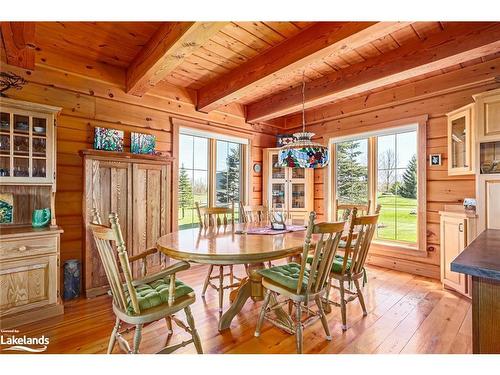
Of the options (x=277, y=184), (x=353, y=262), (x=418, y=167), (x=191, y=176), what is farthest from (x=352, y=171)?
(x=191, y=176)

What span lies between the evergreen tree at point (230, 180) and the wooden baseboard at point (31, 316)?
241 centimetres

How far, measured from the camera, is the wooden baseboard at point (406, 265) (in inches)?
132

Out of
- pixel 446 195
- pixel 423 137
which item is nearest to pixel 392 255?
pixel 446 195

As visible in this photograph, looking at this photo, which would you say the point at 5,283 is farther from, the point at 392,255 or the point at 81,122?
the point at 392,255

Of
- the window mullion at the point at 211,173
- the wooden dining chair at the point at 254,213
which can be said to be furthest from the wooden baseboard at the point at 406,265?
the window mullion at the point at 211,173

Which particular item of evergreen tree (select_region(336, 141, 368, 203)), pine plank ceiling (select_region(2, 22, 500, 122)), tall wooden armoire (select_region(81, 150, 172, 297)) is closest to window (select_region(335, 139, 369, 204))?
evergreen tree (select_region(336, 141, 368, 203))

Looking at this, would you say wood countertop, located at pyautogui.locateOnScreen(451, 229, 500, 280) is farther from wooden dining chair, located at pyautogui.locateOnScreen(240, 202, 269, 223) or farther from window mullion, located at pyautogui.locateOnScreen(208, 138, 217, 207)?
window mullion, located at pyautogui.locateOnScreen(208, 138, 217, 207)

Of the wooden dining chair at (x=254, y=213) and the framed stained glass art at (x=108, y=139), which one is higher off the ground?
the framed stained glass art at (x=108, y=139)

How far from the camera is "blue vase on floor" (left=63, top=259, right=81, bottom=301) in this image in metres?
2.63

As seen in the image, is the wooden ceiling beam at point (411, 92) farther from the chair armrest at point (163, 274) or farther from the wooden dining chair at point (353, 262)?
the chair armrest at point (163, 274)

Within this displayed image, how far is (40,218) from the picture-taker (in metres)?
2.40

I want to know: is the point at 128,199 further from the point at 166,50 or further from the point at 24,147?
the point at 166,50

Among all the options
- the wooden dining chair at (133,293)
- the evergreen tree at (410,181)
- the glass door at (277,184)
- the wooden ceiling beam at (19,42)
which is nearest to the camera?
the wooden dining chair at (133,293)

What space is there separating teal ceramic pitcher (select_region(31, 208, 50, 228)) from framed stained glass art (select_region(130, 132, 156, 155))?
1106mm
